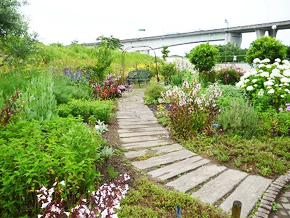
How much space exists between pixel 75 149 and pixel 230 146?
9.99 feet

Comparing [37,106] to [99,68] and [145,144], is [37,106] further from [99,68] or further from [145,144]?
[99,68]

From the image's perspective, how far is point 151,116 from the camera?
23.0ft

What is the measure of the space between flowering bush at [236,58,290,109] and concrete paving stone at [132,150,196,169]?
115 inches

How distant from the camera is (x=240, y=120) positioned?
5.18 metres

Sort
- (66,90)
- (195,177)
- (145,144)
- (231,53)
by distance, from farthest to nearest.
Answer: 1. (231,53)
2. (66,90)
3. (145,144)
4. (195,177)

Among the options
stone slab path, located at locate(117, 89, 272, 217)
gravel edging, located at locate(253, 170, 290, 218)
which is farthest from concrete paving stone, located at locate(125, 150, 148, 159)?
gravel edging, located at locate(253, 170, 290, 218)

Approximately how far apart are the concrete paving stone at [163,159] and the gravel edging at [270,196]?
4.62 ft

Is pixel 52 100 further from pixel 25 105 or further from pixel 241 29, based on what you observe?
pixel 241 29

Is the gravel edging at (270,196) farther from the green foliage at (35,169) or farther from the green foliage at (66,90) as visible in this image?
the green foliage at (66,90)

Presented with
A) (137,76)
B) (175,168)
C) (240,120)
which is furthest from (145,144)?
(137,76)

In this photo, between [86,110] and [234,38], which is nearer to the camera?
[86,110]

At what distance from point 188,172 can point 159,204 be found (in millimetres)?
1073

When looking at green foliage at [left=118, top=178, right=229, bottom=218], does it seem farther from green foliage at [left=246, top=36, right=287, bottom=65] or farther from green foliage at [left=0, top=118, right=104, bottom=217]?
green foliage at [left=246, top=36, right=287, bottom=65]

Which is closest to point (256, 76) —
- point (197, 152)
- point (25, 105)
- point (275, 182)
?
point (197, 152)
